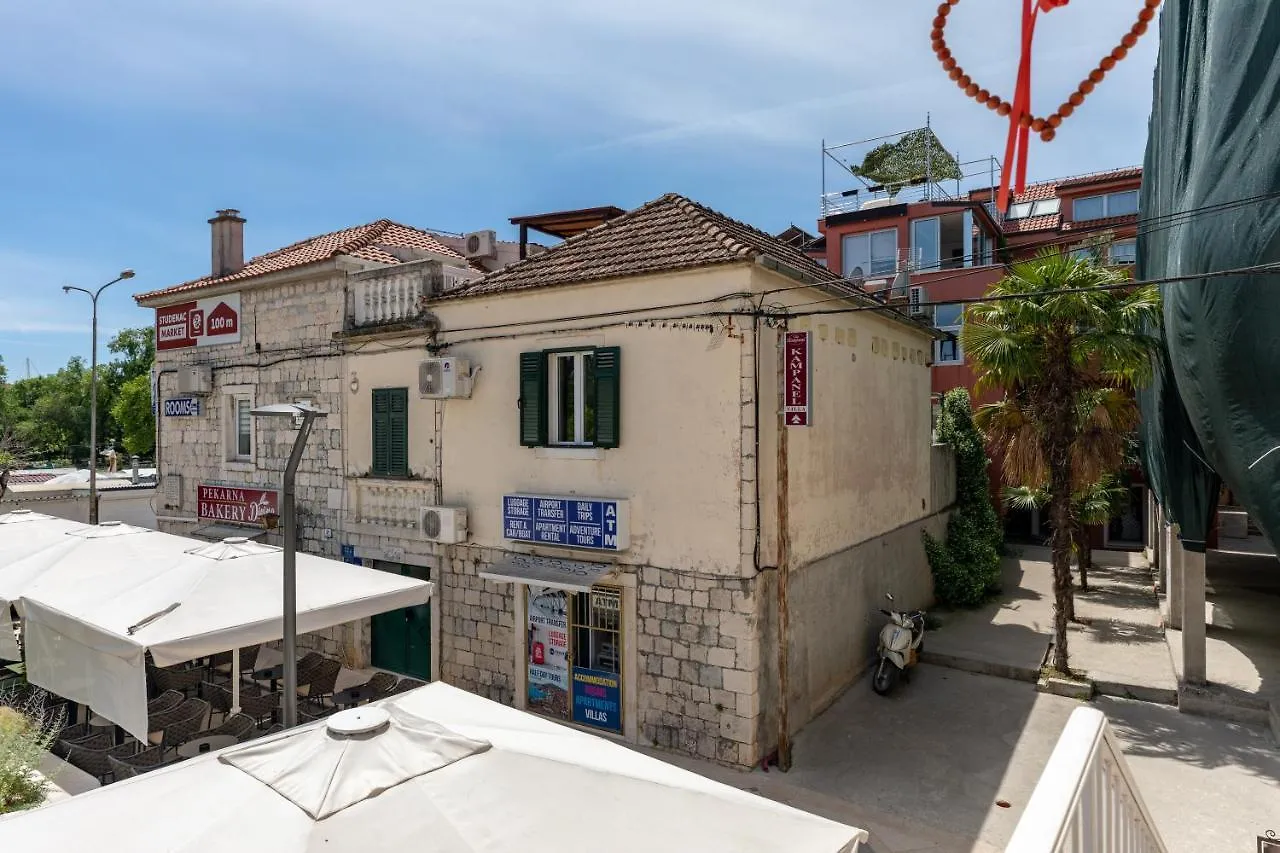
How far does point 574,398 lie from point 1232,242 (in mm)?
7534

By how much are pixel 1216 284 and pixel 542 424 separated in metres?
7.89

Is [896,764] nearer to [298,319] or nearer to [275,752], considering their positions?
[275,752]

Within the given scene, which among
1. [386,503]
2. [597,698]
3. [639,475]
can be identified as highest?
[639,475]

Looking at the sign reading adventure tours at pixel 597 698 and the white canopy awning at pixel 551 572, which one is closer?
the white canopy awning at pixel 551 572

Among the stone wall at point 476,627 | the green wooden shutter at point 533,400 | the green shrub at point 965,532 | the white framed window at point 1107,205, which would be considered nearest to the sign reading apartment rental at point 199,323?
the stone wall at point 476,627

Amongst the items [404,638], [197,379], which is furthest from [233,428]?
[404,638]

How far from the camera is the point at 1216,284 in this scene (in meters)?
7.03

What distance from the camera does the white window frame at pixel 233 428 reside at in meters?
15.3

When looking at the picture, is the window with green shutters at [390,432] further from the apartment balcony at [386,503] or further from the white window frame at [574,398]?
the white window frame at [574,398]

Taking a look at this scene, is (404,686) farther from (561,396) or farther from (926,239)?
(926,239)

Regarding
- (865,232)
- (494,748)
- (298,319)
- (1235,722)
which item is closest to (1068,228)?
(865,232)

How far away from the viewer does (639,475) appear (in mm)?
10117

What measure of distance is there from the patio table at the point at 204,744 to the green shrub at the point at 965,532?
1303 centimetres

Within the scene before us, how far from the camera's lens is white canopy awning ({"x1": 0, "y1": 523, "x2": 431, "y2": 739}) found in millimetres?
7590
